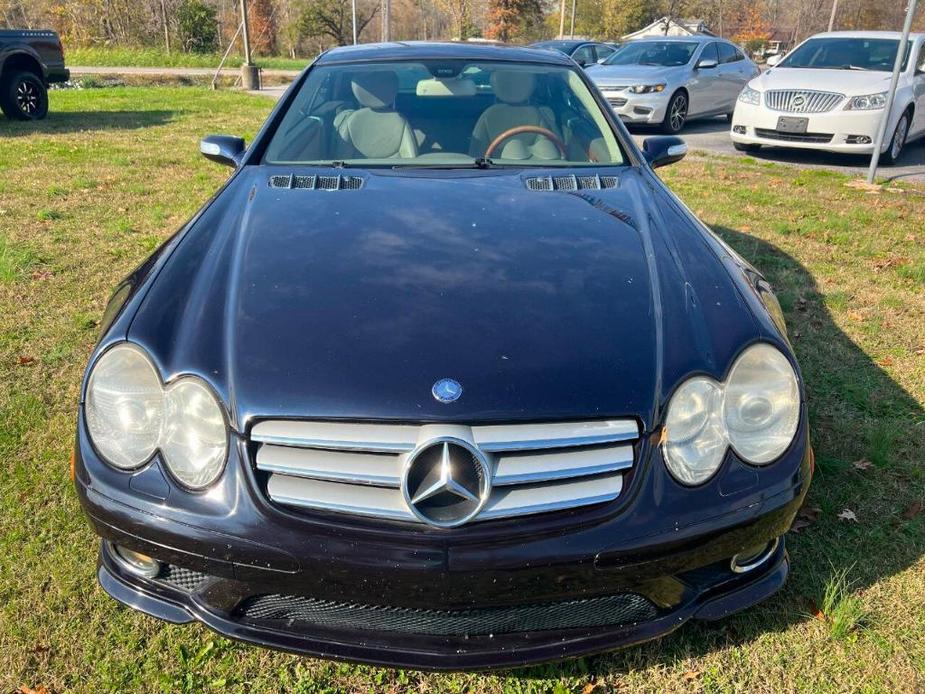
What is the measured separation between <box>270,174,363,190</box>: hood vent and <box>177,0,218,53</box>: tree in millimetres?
31620

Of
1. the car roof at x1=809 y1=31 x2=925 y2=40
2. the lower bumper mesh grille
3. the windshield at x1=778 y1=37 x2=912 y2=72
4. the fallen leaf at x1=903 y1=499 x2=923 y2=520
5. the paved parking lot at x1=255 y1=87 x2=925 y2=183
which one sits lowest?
the fallen leaf at x1=903 y1=499 x2=923 y2=520

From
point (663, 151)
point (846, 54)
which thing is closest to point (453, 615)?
point (663, 151)

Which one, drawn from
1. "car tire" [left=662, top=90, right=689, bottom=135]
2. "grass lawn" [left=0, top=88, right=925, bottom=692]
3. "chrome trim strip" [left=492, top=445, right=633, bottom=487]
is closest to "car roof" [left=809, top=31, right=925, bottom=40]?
"car tire" [left=662, top=90, right=689, bottom=135]

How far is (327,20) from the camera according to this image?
1591 inches

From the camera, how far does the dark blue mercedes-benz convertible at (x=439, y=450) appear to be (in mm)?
1559

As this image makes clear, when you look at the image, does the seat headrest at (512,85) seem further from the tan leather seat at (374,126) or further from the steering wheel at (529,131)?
the tan leather seat at (374,126)

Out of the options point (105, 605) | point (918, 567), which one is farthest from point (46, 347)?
point (918, 567)

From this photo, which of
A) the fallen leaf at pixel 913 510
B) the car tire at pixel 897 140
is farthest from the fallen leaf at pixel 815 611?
the car tire at pixel 897 140

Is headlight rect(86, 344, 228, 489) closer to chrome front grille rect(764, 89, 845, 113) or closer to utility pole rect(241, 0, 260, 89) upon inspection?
chrome front grille rect(764, 89, 845, 113)

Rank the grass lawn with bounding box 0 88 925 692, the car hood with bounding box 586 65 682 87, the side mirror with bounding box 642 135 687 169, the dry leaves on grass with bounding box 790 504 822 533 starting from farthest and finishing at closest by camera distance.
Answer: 1. the car hood with bounding box 586 65 682 87
2. the side mirror with bounding box 642 135 687 169
3. the dry leaves on grass with bounding box 790 504 822 533
4. the grass lawn with bounding box 0 88 925 692

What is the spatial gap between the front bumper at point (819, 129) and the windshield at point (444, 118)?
5977 millimetres

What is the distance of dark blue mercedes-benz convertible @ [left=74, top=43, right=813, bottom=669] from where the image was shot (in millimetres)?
1559

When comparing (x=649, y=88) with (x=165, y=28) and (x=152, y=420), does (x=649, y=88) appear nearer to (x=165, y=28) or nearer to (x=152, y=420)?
(x=152, y=420)

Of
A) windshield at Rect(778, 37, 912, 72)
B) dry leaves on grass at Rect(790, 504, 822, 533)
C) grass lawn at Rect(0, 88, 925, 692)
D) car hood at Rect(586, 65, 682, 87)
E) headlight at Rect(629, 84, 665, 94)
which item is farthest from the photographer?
car hood at Rect(586, 65, 682, 87)
